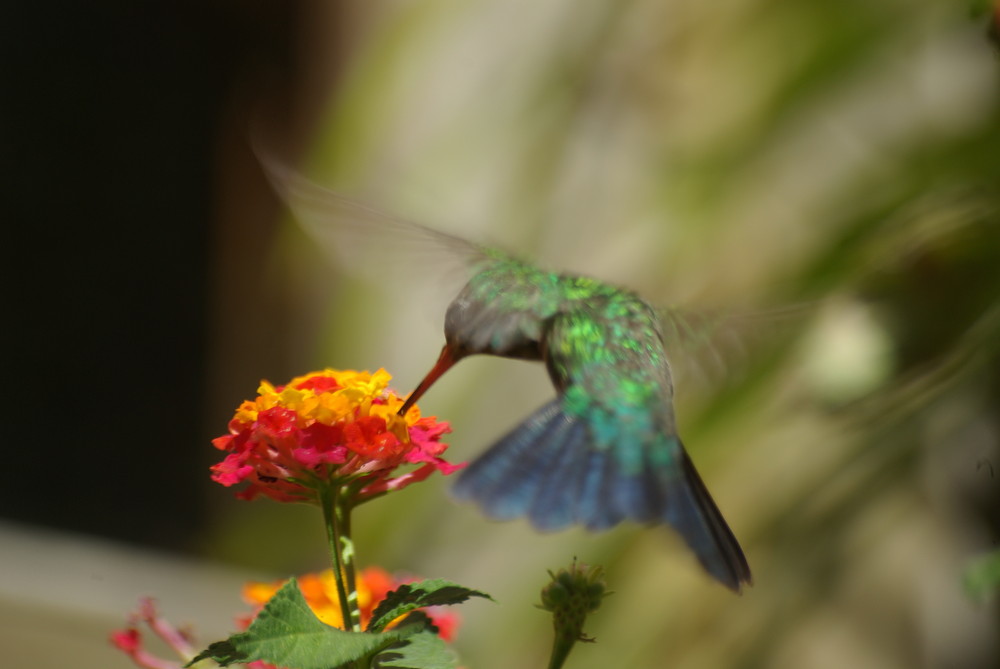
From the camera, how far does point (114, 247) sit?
2.12m

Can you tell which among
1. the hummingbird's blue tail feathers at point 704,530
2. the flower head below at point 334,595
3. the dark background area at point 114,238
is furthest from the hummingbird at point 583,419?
the dark background area at point 114,238

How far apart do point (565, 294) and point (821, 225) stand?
2.37 ft

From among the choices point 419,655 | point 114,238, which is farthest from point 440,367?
point 114,238

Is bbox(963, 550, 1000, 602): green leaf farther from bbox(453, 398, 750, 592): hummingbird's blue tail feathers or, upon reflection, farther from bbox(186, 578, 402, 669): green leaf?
bbox(186, 578, 402, 669): green leaf

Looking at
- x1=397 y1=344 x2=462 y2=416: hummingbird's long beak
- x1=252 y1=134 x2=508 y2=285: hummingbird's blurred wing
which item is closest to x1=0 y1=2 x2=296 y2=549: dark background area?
x1=252 y1=134 x2=508 y2=285: hummingbird's blurred wing

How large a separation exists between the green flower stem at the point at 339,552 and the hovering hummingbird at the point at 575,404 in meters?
0.06

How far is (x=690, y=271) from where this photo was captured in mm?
1571

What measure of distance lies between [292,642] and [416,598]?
7 centimetres

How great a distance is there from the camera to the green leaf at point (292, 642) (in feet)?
1.65

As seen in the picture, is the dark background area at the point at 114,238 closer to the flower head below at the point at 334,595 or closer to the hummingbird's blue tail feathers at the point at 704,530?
the flower head below at the point at 334,595

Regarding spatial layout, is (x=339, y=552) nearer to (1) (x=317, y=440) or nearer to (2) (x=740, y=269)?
(1) (x=317, y=440)

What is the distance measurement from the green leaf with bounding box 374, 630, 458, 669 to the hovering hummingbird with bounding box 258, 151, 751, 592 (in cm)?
7

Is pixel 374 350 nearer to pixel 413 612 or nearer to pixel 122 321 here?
pixel 122 321

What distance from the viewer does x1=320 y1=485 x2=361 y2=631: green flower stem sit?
56 centimetres
